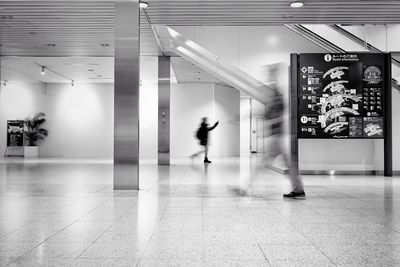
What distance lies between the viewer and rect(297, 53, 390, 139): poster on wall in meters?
12.1

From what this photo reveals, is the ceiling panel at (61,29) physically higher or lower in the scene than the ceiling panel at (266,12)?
higher

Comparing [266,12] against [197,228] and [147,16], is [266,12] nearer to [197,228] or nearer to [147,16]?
[147,16]

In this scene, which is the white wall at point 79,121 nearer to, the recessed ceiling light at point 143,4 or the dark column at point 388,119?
the recessed ceiling light at point 143,4

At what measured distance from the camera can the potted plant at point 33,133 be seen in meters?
26.2

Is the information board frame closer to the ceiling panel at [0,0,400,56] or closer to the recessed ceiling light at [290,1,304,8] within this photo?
the ceiling panel at [0,0,400,56]

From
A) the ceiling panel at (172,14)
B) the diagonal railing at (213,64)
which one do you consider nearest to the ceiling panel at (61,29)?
the ceiling panel at (172,14)

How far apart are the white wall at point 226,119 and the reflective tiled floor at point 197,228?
58.0ft

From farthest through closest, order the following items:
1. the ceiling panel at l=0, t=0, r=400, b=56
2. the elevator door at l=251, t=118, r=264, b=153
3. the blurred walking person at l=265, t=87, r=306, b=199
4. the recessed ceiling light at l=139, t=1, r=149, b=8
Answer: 1. the elevator door at l=251, t=118, r=264, b=153
2. the ceiling panel at l=0, t=0, r=400, b=56
3. the recessed ceiling light at l=139, t=1, r=149, b=8
4. the blurred walking person at l=265, t=87, r=306, b=199

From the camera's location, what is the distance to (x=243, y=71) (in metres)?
13.0

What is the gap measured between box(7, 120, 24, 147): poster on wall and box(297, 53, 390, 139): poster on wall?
2139 centimetres

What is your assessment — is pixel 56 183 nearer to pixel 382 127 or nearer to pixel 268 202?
pixel 268 202

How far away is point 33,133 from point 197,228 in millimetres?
24282

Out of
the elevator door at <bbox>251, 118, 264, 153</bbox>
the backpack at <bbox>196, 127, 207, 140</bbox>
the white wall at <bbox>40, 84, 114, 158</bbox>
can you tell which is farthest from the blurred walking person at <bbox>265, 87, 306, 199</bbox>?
the elevator door at <bbox>251, 118, 264, 153</bbox>

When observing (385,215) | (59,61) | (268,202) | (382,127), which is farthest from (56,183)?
(59,61)
